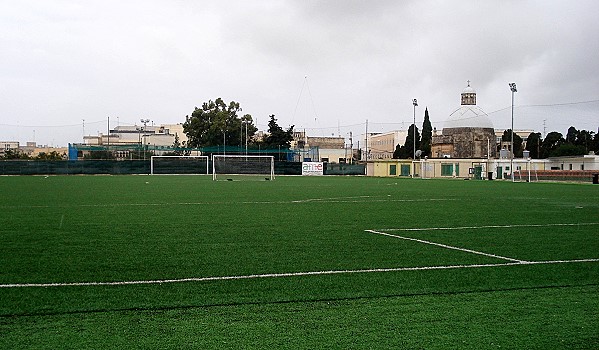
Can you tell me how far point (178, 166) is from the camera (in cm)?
6744

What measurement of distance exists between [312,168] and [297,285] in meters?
71.5

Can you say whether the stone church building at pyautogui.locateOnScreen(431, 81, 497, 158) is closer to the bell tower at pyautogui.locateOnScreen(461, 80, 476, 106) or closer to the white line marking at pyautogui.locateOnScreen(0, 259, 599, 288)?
the bell tower at pyautogui.locateOnScreen(461, 80, 476, 106)

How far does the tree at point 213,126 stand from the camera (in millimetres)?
96688

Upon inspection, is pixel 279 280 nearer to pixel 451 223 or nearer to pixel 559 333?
pixel 559 333

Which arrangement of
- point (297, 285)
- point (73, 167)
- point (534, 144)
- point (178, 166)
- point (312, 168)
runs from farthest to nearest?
point (534, 144) < point (312, 168) < point (73, 167) < point (178, 166) < point (297, 285)

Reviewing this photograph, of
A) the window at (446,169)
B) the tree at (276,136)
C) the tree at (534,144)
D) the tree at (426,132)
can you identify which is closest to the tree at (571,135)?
the tree at (534,144)

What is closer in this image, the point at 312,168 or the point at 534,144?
the point at 312,168

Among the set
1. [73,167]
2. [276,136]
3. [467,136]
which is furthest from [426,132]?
[73,167]

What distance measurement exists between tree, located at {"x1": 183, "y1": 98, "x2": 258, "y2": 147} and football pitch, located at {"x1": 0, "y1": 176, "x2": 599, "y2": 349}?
83.2 metres

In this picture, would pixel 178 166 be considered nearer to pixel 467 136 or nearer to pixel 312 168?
pixel 312 168

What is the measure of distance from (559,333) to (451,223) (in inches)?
377

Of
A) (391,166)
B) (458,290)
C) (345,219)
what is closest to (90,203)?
(345,219)

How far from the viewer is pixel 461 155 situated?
9294 cm

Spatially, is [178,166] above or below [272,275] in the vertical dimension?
above
